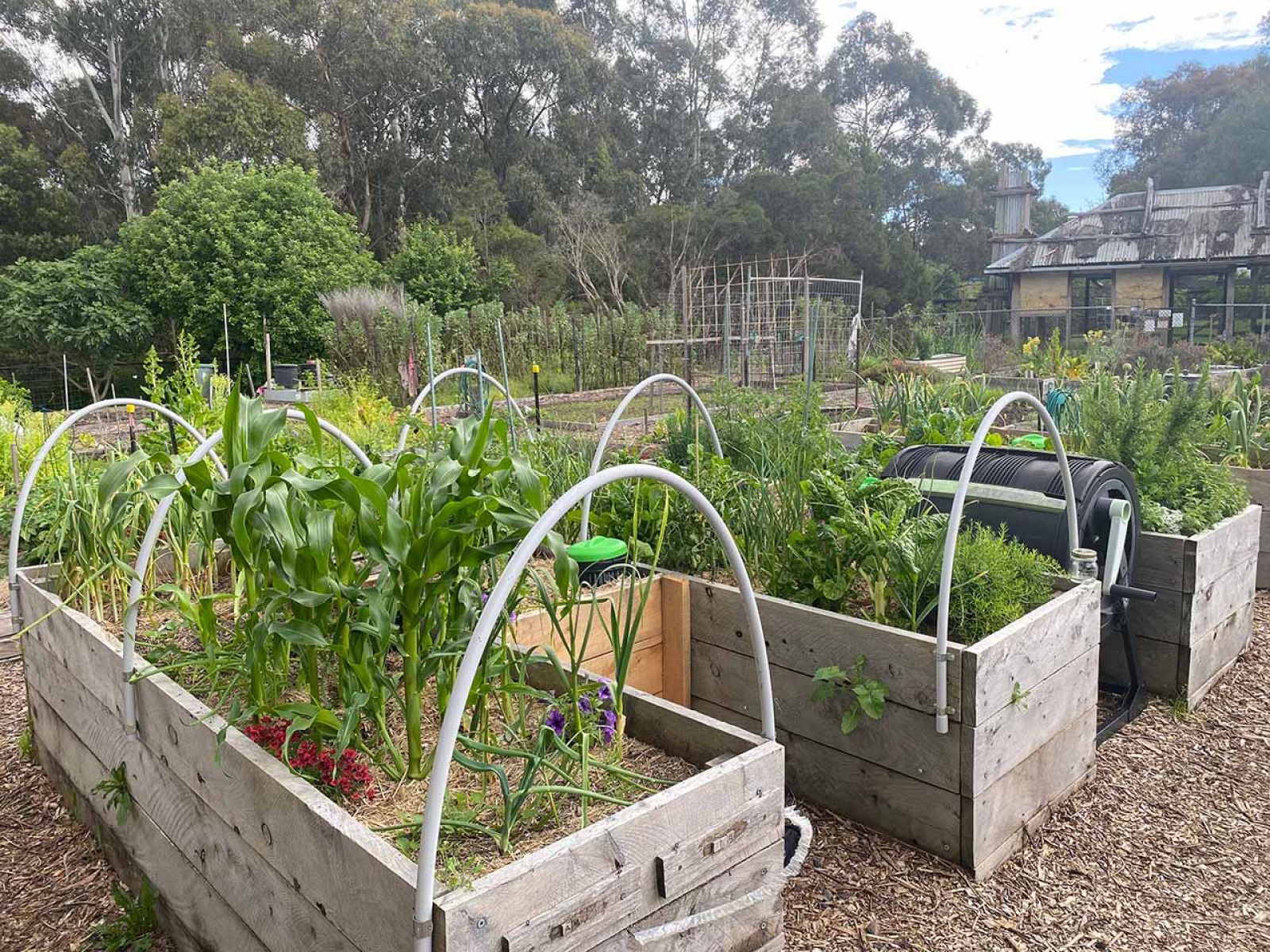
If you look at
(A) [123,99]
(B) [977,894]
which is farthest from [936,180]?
(B) [977,894]

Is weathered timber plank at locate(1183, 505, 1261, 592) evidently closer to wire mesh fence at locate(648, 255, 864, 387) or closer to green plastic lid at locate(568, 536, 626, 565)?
green plastic lid at locate(568, 536, 626, 565)

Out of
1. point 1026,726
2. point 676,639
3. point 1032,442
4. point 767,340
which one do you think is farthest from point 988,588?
point 767,340

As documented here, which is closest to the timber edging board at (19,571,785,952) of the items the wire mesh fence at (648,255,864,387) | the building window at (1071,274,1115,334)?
the wire mesh fence at (648,255,864,387)

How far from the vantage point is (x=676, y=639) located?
9.04ft

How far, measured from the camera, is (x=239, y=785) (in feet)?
5.24

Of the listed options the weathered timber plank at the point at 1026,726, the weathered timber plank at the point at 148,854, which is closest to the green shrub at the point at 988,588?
the weathered timber plank at the point at 1026,726

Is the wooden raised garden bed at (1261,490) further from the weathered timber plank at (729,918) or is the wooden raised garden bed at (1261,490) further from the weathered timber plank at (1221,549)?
the weathered timber plank at (729,918)

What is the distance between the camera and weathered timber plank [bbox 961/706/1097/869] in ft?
7.10

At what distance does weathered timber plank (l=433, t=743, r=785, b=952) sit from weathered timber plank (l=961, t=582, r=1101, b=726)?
66 cm

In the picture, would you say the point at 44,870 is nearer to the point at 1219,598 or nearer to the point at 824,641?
the point at 824,641

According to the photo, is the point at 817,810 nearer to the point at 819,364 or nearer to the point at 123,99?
the point at 819,364

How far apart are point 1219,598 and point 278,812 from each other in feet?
10.4

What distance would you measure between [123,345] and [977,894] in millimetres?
15710

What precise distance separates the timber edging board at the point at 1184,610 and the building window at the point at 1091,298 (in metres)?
19.1
